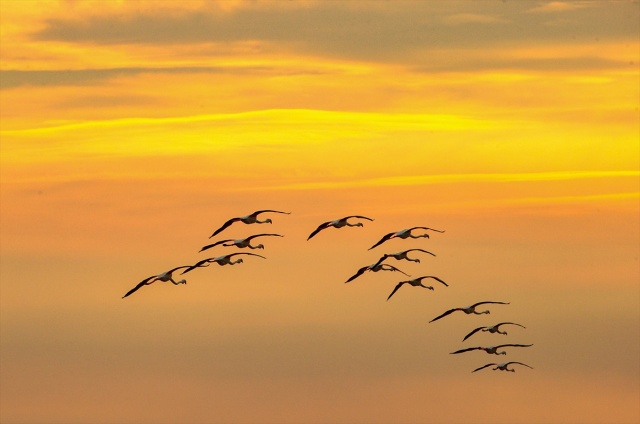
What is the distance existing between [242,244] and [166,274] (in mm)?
8720

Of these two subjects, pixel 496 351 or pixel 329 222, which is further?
pixel 496 351

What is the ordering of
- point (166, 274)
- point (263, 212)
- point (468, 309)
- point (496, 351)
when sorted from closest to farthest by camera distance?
point (263, 212)
point (166, 274)
point (468, 309)
point (496, 351)

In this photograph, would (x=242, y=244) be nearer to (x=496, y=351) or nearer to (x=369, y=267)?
(x=369, y=267)

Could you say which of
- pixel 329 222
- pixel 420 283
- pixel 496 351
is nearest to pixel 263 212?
pixel 329 222

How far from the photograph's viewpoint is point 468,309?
133750mm

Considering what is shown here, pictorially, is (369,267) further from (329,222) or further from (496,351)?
(496,351)

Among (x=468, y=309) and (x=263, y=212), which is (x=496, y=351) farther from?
(x=263, y=212)

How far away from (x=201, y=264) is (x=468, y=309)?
2973 cm

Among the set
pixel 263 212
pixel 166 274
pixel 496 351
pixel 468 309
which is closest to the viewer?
pixel 263 212

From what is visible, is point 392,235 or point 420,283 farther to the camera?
point 420,283

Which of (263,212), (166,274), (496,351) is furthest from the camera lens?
(496,351)

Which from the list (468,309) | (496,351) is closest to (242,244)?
(468,309)

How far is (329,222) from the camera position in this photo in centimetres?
12150

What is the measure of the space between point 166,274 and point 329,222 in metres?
16.1
